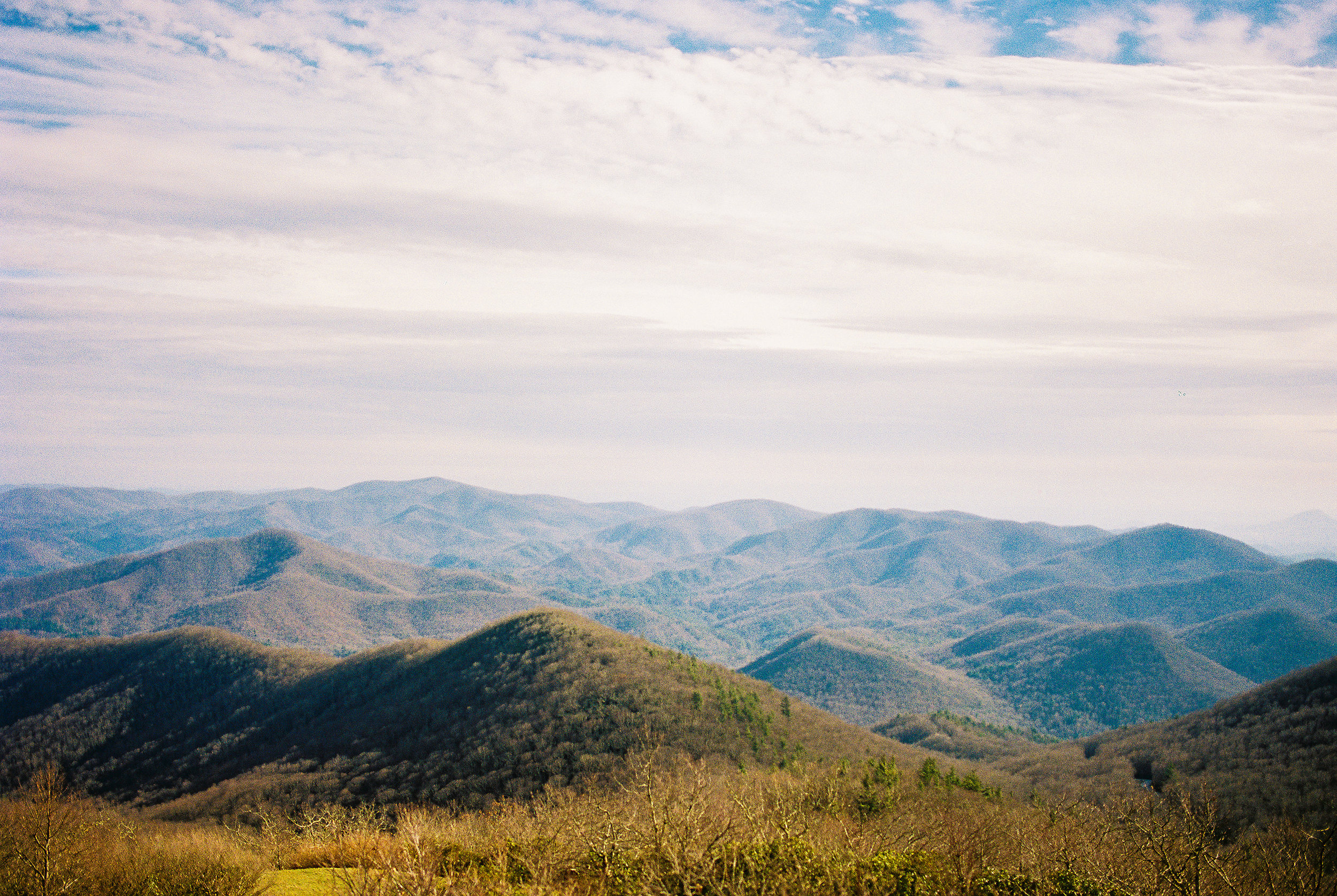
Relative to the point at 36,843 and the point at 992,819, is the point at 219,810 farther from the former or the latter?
the point at 992,819

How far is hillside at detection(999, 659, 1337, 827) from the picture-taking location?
288ft

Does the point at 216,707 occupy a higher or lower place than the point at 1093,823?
lower

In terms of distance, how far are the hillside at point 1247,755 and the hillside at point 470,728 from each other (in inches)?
1607

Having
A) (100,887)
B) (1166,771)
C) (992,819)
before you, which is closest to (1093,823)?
(992,819)

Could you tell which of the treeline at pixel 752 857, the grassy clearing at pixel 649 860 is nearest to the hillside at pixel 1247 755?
the treeline at pixel 752 857

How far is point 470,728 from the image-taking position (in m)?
115

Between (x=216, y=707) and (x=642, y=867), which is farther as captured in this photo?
(x=216, y=707)

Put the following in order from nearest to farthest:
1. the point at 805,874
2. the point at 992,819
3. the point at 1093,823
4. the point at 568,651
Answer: the point at 805,874 < the point at 992,819 < the point at 1093,823 < the point at 568,651

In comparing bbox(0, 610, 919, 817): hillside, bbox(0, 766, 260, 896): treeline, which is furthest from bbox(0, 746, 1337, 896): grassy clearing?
bbox(0, 610, 919, 817): hillside

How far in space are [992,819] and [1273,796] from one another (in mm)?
76943

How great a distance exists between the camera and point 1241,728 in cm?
12812

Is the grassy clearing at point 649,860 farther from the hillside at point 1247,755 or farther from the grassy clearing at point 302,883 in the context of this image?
the hillside at point 1247,755

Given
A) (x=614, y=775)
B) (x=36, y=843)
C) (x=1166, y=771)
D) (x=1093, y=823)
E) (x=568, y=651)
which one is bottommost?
(x=1166, y=771)

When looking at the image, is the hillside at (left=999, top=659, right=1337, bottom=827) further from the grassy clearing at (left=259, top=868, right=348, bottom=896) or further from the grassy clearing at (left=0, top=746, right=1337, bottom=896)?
the grassy clearing at (left=259, top=868, right=348, bottom=896)
